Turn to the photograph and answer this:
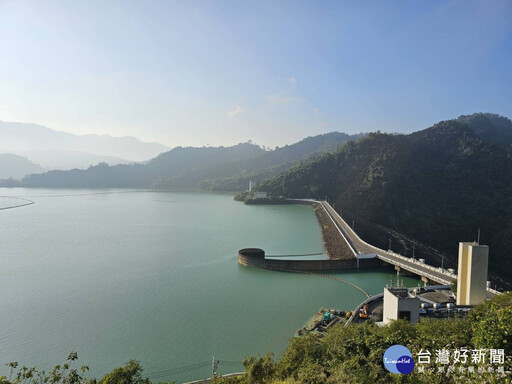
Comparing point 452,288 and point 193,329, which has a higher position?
point 452,288

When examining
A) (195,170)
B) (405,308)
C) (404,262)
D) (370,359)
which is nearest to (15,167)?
(195,170)

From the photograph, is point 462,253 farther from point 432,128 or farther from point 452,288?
point 432,128

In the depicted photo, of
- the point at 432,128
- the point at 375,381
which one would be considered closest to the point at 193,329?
the point at 375,381

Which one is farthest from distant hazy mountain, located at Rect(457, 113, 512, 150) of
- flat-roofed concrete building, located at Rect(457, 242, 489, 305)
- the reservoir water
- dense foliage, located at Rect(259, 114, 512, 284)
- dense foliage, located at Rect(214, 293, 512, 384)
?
Result: dense foliage, located at Rect(214, 293, 512, 384)

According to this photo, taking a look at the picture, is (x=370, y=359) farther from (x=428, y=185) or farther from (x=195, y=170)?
(x=195, y=170)

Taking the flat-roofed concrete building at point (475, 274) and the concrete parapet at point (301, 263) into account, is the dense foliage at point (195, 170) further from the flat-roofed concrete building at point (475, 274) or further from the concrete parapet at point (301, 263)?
the flat-roofed concrete building at point (475, 274)

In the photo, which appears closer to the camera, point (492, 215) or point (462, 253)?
point (462, 253)
